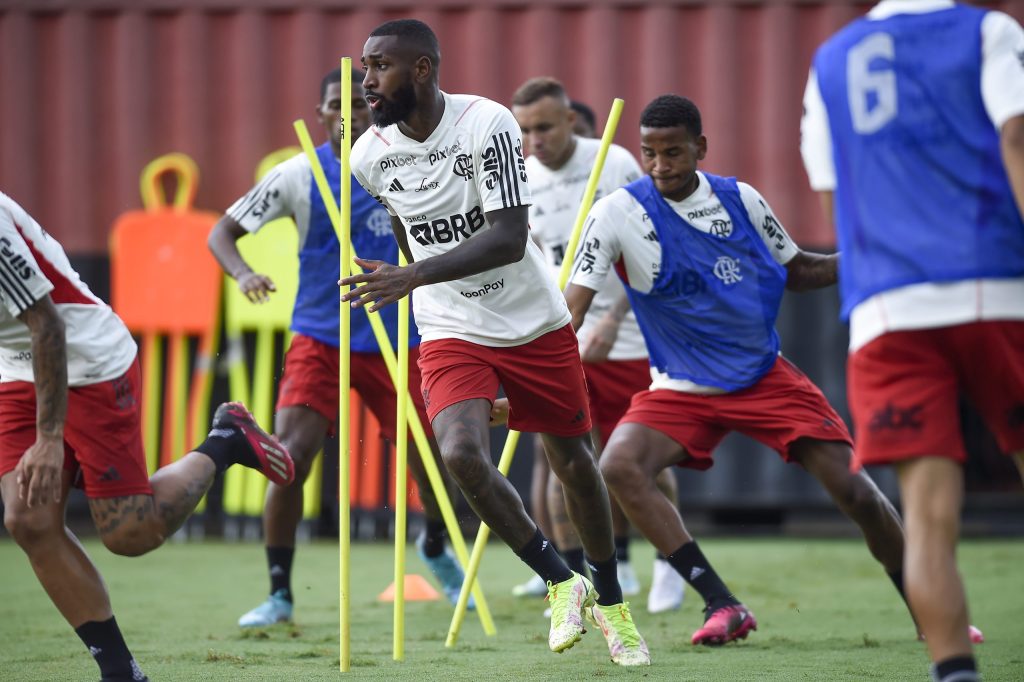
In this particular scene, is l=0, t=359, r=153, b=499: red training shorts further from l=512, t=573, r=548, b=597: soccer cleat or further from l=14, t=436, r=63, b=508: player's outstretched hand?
l=512, t=573, r=548, b=597: soccer cleat

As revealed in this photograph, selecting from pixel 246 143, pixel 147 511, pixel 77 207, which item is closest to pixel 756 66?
pixel 246 143

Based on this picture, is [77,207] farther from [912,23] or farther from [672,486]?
[912,23]

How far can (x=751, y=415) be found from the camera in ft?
16.8

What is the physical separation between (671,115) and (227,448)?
2.06 m

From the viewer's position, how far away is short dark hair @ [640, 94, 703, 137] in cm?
516

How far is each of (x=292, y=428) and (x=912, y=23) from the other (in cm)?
366

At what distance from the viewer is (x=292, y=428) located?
6.12 metres

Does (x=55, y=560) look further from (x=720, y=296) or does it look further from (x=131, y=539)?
(x=720, y=296)

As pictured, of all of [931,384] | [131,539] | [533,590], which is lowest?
[533,590]

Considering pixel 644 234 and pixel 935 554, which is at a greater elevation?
pixel 644 234

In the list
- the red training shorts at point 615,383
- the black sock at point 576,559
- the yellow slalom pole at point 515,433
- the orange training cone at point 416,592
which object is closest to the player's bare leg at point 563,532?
the black sock at point 576,559

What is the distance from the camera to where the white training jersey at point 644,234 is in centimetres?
525

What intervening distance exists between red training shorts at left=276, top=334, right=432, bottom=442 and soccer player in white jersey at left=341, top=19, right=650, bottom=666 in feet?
4.92

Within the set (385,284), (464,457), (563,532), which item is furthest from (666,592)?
(385,284)
